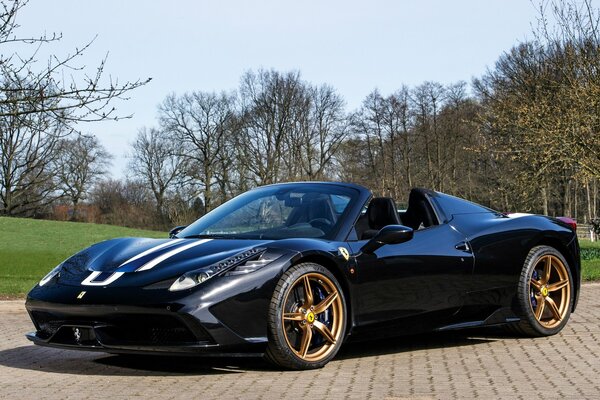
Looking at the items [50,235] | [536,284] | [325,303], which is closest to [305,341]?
[325,303]

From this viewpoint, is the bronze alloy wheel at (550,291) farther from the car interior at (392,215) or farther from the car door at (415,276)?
the car interior at (392,215)

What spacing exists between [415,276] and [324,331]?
1.01 meters

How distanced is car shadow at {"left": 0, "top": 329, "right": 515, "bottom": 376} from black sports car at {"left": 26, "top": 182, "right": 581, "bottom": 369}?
35 centimetres

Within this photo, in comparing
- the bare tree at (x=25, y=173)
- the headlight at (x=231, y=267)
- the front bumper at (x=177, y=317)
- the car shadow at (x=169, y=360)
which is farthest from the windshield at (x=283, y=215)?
the bare tree at (x=25, y=173)

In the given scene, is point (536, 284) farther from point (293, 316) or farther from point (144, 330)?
point (144, 330)

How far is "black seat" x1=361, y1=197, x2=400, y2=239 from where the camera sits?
719cm

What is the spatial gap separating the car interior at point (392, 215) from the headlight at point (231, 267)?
107cm

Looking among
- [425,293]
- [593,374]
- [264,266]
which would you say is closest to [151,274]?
[264,266]

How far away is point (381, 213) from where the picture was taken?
724 centimetres

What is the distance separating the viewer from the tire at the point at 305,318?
5992mm

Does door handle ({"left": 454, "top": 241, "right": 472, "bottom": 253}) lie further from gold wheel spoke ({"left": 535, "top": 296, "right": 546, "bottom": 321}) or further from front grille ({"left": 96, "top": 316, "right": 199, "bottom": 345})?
front grille ({"left": 96, "top": 316, "right": 199, "bottom": 345})

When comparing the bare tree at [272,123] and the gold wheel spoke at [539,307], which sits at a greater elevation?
the bare tree at [272,123]

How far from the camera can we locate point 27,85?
1602 centimetres

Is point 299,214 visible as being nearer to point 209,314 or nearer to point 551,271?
point 209,314
